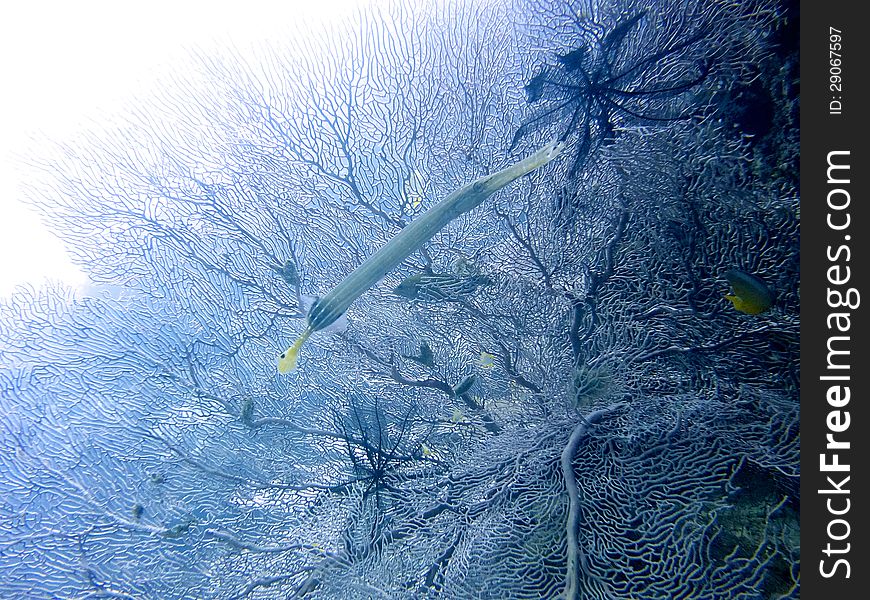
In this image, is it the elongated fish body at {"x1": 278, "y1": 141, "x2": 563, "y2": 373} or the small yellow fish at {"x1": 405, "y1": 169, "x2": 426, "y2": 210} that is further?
the small yellow fish at {"x1": 405, "y1": 169, "x2": 426, "y2": 210}

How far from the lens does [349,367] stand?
2.42 meters

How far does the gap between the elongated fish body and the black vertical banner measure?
117 centimetres

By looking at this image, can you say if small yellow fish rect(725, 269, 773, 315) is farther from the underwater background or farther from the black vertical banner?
the black vertical banner

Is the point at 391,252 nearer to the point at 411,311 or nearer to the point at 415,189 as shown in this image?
the point at 411,311

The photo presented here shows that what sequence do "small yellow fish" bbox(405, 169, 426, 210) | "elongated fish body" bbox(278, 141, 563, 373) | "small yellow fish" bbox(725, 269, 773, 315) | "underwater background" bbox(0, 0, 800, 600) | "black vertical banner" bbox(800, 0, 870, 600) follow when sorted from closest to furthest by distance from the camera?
"black vertical banner" bbox(800, 0, 870, 600), "elongated fish body" bbox(278, 141, 563, 373), "small yellow fish" bbox(725, 269, 773, 315), "underwater background" bbox(0, 0, 800, 600), "small yellow fish" bbox(405, 169, 426, 210)

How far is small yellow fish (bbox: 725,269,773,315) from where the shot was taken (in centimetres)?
184

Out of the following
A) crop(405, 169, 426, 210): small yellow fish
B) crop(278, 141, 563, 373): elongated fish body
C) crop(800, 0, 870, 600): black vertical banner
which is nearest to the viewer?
crop(800, 0, 870, 600): black vertical banner

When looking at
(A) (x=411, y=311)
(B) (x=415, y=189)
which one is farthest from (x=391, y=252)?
(B) (x=415, y=189)

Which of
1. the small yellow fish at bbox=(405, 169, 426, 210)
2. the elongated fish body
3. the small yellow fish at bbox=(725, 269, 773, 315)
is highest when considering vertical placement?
the small yellow fish at bbox=(405, 169, 426, 210)

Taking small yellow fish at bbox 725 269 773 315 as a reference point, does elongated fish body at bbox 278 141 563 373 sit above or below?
below

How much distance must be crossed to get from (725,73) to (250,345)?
3335 mm

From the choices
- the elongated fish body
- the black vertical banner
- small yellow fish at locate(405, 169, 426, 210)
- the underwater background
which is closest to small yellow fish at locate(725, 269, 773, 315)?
the underwater background

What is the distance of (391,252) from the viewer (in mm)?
1707

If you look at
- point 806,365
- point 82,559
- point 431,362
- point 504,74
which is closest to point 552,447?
point 431,362
